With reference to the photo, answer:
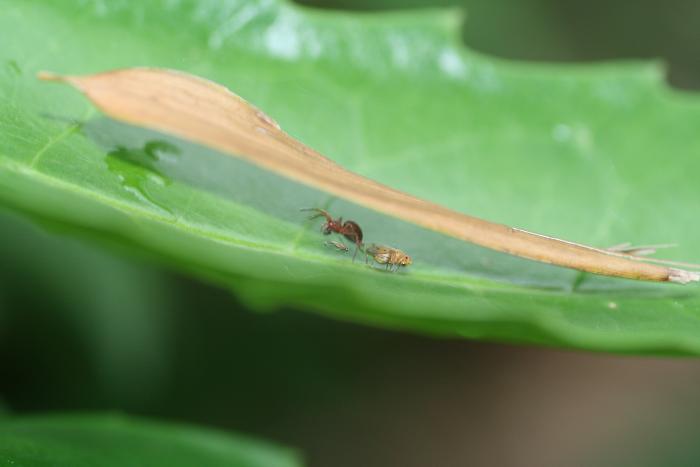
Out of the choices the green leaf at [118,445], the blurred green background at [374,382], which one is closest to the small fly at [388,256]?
the green leaf at [118,445]

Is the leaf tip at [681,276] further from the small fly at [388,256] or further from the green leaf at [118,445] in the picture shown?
the green leaf at [118,445]

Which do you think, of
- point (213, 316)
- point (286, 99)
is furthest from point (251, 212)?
point (213, 316)

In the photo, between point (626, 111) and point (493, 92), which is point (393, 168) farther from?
point (626, 111)

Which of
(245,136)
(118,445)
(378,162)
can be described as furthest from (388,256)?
(118,445)

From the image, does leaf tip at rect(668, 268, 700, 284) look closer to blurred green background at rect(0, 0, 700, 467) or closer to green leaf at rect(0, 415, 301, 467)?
green leaf at rect(0, 415, 301, 467)

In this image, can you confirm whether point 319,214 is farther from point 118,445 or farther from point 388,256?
point 118,445

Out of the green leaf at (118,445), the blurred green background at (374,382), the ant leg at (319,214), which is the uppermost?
the blurred green background at (374,382)

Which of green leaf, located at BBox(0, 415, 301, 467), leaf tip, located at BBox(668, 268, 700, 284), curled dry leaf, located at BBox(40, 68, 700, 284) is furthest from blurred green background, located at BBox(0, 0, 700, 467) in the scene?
leaf tip, located at BBox(668, 268, 700, 284)
